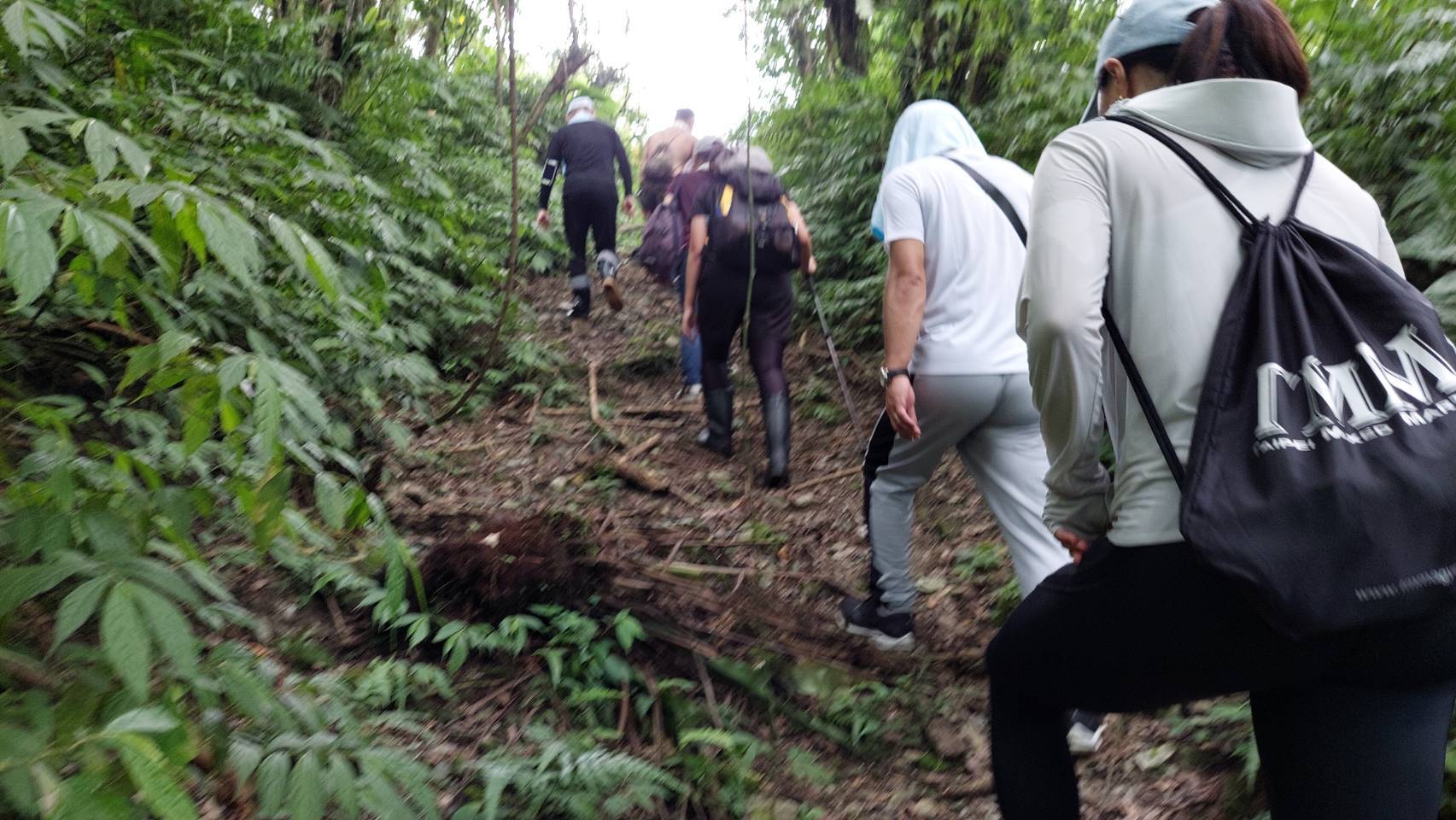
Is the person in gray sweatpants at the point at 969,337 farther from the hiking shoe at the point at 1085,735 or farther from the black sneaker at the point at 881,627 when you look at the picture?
the black sneaker at the point at 881,627

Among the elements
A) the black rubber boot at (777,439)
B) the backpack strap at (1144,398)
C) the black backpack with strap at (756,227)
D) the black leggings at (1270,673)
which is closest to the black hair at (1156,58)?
the backpack strap at (1144,398)

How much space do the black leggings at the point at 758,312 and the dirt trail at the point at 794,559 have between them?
58 cm

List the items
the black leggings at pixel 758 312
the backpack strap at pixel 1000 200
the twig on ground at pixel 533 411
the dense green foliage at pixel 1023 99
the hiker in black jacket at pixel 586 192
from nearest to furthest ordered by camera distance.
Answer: the backpack strap at pixel 1000 200 < the dense green foliage at pixel 1023 99 < the black leggings at pixel 758 312 < the twig on ground at pixel 533 411 < the hiker in black jacket at pixel 586 192

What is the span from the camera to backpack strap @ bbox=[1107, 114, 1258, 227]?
1.48 meters

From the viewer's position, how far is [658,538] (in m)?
4.65

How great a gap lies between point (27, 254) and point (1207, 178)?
186 centimetres

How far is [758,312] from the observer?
571 centimetres

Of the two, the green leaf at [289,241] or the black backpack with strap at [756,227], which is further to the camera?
the black backpack with strap at [756,227]

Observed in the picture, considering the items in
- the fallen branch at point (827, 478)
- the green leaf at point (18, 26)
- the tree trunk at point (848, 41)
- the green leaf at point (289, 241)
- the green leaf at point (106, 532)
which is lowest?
the fallen branch at point (827, 478)

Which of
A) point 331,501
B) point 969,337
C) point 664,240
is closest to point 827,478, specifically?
point 969,337

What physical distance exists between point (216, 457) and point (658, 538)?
223cm

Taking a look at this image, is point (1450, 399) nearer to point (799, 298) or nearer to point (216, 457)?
point (216, 457)

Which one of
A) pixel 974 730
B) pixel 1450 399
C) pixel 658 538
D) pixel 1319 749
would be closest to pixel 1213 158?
pixel 1450 399

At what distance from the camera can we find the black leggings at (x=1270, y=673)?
1.37m
